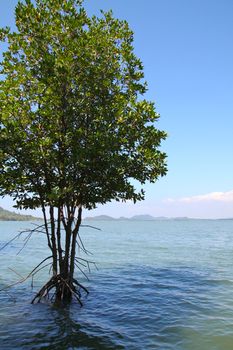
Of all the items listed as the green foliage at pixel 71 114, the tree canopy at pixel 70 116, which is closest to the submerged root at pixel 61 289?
the tree canopy at pixel 70 116

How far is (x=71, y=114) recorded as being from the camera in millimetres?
17469

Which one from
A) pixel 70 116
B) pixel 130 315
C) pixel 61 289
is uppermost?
pixel 70 116

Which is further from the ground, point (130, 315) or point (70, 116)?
point (70, 116)

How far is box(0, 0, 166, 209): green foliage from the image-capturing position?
16547 millimetres

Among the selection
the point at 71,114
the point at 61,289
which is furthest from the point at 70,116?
the point at 61,289

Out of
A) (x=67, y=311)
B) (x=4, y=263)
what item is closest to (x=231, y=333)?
(x=67, y=311)

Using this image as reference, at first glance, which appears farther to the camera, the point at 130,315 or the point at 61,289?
the point at 61,289

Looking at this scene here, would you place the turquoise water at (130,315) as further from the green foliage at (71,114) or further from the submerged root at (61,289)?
A: the green foliage at (71,114)

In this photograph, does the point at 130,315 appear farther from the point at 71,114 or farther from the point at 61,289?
the point at 71,114

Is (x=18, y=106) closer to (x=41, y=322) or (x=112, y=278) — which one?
(x=41, y=322)

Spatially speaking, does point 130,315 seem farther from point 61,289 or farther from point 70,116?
point 70,116

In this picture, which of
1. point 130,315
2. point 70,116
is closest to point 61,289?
point 130,315

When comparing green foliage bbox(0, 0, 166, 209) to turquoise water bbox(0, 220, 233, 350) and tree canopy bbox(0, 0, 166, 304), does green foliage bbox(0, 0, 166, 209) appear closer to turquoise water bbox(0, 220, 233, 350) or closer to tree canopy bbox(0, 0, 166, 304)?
tree canopy bbox(0, 0, 166, 304)

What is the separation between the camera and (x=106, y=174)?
17484 millimetres
